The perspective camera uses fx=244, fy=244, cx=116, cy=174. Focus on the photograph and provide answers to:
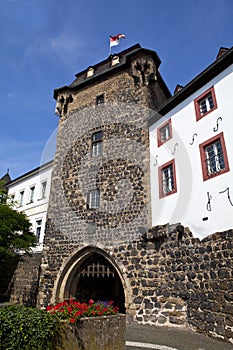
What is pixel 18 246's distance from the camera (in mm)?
11875

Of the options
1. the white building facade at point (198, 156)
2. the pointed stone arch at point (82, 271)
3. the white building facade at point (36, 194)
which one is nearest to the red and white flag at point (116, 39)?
the white building facade at point (198, 156)

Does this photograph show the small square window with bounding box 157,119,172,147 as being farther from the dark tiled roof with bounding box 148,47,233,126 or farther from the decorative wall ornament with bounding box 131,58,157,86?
the decorative wall ornament with bounding box 131,58,157,86

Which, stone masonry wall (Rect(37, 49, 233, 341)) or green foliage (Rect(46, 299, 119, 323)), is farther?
stone masonry wall (Rect(37, 49, 233, 341))

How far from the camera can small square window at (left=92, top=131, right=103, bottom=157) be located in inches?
508

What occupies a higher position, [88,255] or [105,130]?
[105,130]

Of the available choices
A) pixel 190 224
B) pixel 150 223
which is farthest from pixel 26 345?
pixel 150 223

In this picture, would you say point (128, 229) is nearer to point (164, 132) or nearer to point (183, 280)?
point (183, 280)

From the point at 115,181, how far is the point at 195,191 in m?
4.04

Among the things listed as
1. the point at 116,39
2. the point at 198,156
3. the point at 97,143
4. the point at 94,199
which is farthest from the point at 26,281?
the point at 116,39

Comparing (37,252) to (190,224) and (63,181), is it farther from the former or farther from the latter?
(190,224)

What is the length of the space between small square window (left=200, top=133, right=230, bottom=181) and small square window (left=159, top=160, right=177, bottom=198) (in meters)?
1.41

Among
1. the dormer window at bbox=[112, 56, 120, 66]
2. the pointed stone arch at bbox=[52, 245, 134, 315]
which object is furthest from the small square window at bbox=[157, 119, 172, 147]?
the dormer window at bbox=[112, 56, 120, 66]

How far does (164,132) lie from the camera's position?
1125 centimetres

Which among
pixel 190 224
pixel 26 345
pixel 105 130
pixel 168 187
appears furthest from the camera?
pixel 105 130
